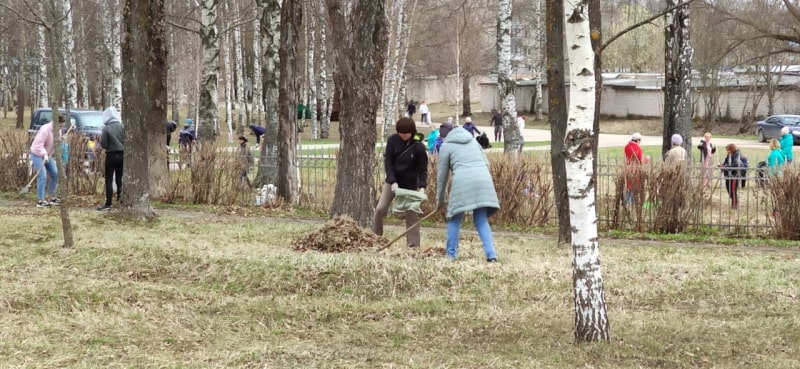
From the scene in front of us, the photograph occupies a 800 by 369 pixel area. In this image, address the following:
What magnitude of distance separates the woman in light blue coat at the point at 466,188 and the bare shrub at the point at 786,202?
5.26 meters

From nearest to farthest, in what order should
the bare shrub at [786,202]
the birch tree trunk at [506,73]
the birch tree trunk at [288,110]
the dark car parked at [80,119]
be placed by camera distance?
the bare shrub at [786,202] < the birch tree trunk at [288,110] < the birch tree trunk at [506,73] < the dark car parked at [80,119]

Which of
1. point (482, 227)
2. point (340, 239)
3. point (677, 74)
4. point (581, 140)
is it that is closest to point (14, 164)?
point (340, 239)

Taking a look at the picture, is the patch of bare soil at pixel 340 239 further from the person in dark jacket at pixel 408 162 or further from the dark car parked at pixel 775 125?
the dark car parked at pixel 775 125

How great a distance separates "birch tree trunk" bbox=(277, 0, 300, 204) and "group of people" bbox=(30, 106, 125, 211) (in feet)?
8.30

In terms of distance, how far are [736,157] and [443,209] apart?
261 inches

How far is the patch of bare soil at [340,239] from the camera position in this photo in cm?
1007

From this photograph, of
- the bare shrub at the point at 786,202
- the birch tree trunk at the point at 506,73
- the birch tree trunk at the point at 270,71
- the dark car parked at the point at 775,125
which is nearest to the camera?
the bare shrub at the point at 786,202

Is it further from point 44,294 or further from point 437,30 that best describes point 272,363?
point 437,30

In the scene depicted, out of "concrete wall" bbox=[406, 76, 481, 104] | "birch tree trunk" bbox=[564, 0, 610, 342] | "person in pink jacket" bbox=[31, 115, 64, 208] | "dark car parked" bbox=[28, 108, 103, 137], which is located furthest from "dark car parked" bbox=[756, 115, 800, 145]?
"birch tree trunk" bbox=[564, 0, 610, 342]

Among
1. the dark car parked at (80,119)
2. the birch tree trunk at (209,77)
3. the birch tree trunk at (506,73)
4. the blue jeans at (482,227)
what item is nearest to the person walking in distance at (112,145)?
the birch tree trunk at (209,77)

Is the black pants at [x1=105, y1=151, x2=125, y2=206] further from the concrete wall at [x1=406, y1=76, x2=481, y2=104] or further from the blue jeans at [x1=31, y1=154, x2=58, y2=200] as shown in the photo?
the concrete wall at [x1=406, y1=76, x2=481, y2=104]

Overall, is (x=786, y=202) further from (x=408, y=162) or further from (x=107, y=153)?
(x=107, y=153)

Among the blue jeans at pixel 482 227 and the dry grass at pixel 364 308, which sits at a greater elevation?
the blue jeans at pixel 482 227

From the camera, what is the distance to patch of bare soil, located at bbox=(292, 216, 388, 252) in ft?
33.0
